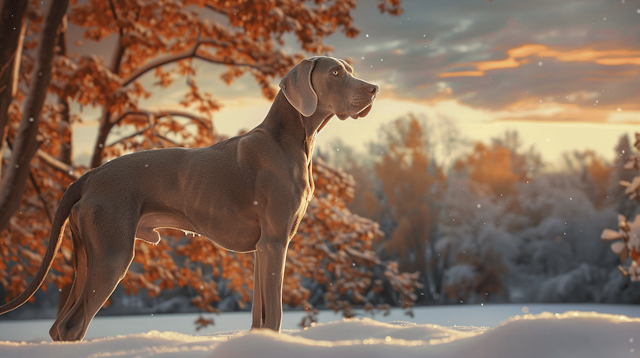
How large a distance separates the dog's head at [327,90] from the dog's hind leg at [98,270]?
98cm

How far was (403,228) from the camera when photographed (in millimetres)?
19391

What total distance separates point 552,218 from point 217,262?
54.9 ft

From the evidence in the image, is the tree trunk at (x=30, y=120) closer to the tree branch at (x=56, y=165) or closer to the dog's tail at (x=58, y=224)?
the tree branch at (x=56, y=165)

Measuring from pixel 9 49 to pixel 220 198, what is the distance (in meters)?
2.96

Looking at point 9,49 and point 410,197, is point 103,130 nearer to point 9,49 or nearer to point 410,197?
point 9,49

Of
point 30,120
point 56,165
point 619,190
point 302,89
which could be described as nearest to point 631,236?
point 302,89

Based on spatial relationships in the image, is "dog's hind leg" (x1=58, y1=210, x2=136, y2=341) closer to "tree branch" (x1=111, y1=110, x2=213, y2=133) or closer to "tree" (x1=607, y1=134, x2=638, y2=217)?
"tree branch" (x1=111, y1=110, x2=213, y2=133)

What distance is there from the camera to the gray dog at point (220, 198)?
212cm

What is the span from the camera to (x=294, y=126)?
2328 mm

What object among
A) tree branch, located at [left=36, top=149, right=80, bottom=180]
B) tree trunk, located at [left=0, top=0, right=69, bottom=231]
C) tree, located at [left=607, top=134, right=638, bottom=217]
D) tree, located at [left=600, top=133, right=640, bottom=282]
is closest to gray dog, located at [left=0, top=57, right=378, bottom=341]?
tree, located at [left=600, top=133, right=640, bottom=282]

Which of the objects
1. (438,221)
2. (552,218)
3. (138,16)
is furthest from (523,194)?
(138,16)

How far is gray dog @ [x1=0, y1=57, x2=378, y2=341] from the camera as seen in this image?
2123 mm

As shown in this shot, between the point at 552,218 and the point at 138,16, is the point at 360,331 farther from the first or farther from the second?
the point at 552,218

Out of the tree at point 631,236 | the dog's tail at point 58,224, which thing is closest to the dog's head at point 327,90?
the dog's tail at point 58,224
